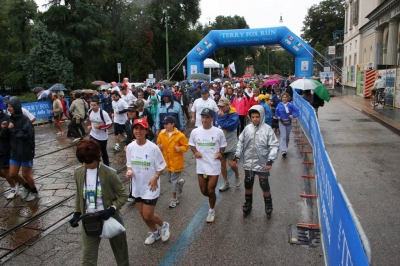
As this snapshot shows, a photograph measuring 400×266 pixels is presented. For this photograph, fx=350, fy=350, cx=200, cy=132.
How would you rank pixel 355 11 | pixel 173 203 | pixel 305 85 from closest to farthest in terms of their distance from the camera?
pixel 173 203 < pixel 305 85 < pixel 355 11

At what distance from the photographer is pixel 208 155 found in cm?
523

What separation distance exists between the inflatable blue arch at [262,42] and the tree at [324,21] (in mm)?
39106

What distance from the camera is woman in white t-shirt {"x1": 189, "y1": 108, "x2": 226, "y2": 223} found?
520 cm

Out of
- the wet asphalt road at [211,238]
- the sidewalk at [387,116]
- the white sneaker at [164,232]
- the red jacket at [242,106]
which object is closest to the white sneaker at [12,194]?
the wet asphalt road at [211,238]

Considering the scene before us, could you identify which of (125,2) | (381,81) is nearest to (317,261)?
(381,81)

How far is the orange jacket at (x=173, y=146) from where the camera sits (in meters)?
5.57

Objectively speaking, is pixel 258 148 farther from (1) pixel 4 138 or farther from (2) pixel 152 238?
(1) pixel 4 138

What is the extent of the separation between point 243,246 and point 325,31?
62.1m

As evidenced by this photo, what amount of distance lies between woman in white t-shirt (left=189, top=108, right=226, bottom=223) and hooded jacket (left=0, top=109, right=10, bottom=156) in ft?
11.5

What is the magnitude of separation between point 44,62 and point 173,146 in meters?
28.4

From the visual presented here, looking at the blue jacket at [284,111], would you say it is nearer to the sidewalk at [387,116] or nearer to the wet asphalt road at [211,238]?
the wet asphalt road at [211,238]

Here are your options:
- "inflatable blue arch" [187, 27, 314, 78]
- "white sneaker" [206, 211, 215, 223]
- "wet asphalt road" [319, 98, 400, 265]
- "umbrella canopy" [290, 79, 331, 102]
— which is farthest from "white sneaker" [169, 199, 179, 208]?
"inflatable blue arch" [187, 27, 314, 78]

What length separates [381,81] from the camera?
64.1ft

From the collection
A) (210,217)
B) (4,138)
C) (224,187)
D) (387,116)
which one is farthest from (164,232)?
(387,116)
